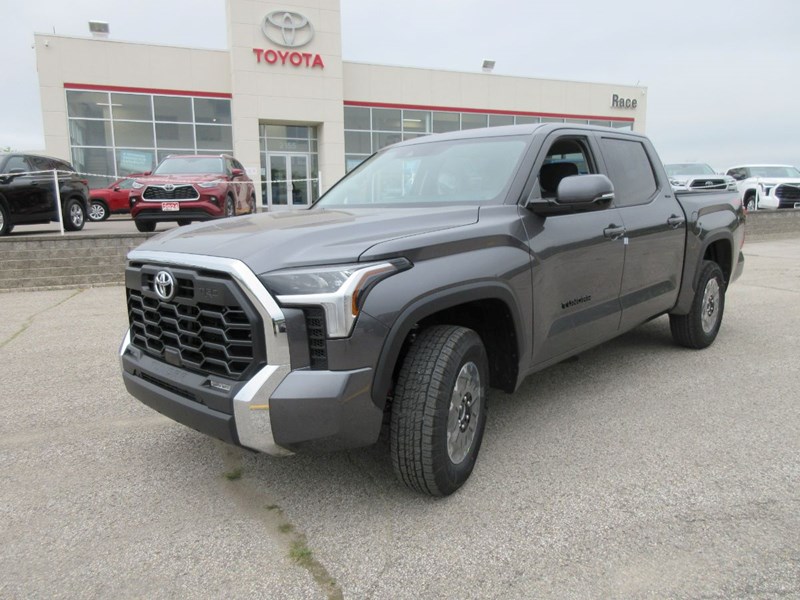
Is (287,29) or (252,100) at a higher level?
(287,29)

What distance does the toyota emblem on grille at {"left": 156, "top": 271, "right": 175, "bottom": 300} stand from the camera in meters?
2.64

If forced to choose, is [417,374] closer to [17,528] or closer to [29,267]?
[17,528]

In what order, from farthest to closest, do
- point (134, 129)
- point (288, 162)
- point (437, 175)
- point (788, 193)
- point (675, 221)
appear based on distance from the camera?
point (288, 162) → point (134, 129) → point (788, 193) → point (675, 221) → point (437, 175)

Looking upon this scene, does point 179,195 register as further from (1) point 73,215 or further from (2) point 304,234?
(2) point 304,234

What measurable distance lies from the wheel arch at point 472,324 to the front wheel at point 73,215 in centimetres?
1188

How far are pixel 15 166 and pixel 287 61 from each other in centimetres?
1555

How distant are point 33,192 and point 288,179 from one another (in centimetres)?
1552

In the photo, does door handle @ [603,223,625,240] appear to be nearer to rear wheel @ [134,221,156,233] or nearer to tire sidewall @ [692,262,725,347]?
tire sidewall @ [692,262,725,347]

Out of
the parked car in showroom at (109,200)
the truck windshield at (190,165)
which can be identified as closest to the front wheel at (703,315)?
the truck windshield at (190,165)

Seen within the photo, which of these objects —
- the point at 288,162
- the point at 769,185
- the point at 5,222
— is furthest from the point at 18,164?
the point at 769,185

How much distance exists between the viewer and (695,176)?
784 inches

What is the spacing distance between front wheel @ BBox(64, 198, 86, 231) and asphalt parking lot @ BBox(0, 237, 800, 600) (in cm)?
934

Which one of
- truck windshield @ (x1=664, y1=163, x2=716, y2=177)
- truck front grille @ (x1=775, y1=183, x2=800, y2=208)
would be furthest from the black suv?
truck front grille @ (x1=775, y1=183, x2=800, y2=208)

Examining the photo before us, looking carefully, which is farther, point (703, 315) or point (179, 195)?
point (179, 195)
